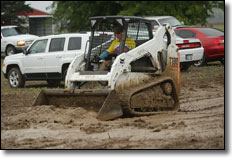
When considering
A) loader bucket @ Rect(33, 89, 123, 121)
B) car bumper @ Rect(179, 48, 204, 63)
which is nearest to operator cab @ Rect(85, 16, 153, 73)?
loader bucket @ Rect(33, 89, 123, 121)

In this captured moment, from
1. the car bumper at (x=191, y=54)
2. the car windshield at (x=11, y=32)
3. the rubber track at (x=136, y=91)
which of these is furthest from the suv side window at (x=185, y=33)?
the car windshield at (x=11, y=32)

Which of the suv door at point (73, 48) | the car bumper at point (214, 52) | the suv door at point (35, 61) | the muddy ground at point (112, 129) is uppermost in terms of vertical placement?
the muddy ground at point (112, 129)

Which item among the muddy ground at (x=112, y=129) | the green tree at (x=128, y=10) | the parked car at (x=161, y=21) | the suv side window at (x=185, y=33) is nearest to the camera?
the muddy ground at (x=112, y=129)

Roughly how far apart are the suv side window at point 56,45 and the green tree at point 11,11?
20.2 metres

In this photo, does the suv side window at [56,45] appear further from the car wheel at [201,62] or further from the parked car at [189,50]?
the car wheel at [201,62]

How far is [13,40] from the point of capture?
30.5 m

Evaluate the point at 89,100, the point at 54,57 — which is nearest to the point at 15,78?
the point at 54,57

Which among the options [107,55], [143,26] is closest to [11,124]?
[107,55]

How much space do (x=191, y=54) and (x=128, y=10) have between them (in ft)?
36.9

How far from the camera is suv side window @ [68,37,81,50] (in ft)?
55.9

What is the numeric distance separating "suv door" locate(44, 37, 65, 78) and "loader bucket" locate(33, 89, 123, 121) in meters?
6.00

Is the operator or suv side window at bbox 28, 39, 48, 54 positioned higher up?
the operator

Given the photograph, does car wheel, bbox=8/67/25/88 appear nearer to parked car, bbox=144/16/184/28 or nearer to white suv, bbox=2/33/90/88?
white suv, bbox=2/33/90/88

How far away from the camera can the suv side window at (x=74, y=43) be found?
17031 millimetres
